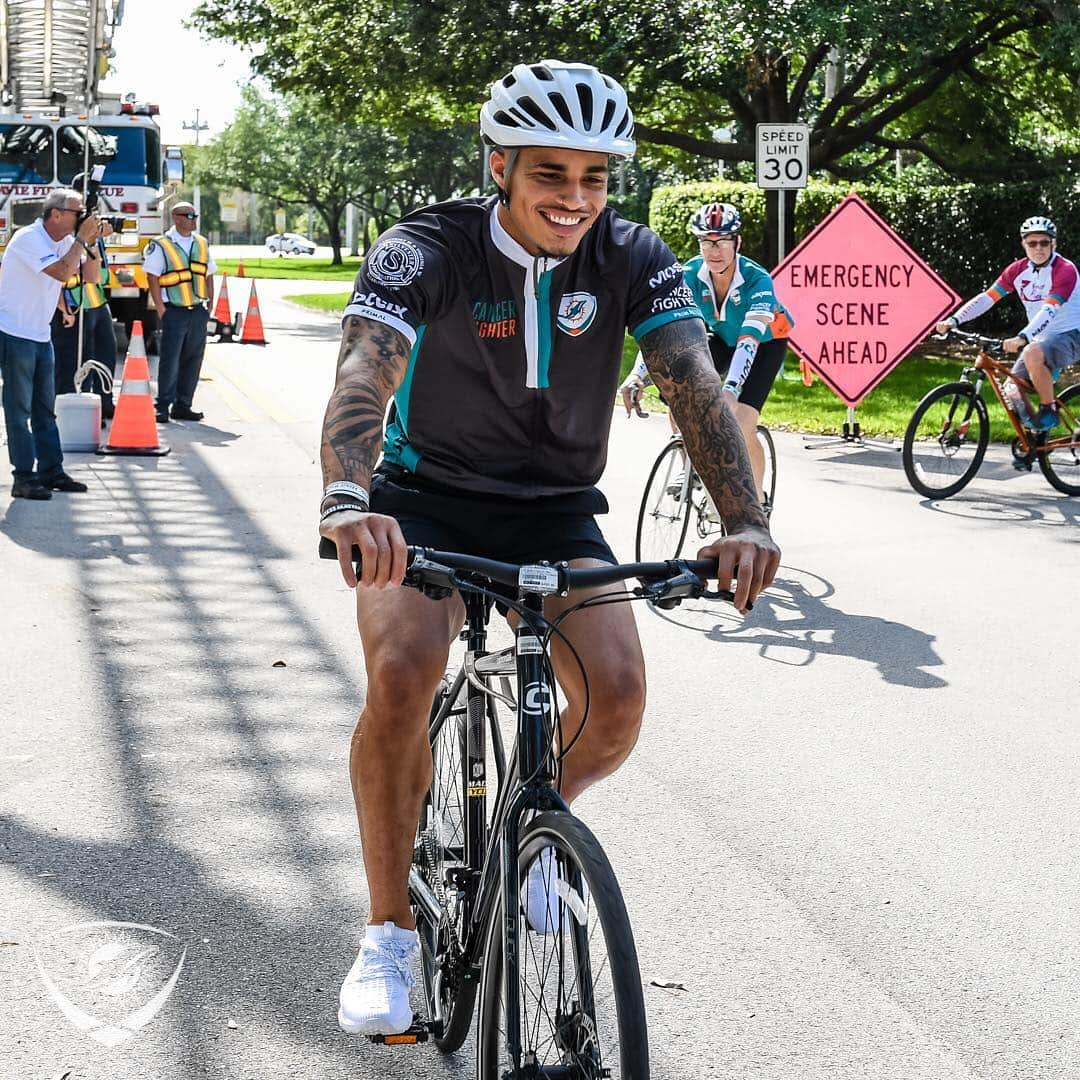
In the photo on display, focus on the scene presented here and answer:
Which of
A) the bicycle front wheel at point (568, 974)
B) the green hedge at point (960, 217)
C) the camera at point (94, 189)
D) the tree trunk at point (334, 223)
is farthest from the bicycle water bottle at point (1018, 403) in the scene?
the tree trunk at point (334, 223)

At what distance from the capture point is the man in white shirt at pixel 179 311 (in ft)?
50.5

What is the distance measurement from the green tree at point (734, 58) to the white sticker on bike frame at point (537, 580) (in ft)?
61.1

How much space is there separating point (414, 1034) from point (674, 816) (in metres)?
1.96

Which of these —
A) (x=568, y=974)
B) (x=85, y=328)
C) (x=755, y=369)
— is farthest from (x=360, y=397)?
(x=85, y=328)

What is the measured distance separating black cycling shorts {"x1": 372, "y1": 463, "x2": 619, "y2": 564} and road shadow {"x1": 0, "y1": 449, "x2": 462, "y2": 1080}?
1111mm

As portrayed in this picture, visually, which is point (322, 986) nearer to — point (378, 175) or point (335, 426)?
point (335, 426)

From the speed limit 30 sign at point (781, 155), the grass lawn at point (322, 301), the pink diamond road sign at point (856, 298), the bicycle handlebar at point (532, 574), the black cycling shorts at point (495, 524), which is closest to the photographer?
the bicycle handlebar at point (532, 574)

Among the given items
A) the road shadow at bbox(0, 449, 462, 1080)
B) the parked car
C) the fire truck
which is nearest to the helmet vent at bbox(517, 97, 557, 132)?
the road shadow at bbox(0, 449, 462, 1080)

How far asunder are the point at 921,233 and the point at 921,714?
21746 millimetres

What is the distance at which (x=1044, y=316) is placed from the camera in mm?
12188

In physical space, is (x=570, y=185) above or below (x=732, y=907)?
above

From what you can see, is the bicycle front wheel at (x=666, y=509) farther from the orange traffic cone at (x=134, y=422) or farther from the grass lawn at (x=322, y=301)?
the grass lawn at (x=322, y=301)

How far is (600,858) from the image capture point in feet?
8.57

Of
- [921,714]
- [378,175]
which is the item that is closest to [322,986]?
[921,714]
